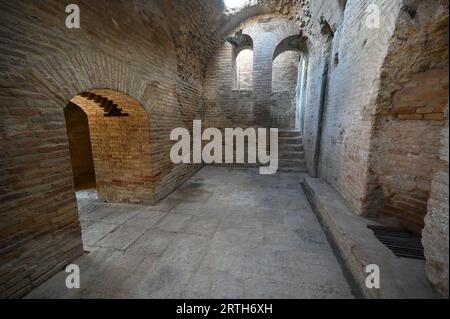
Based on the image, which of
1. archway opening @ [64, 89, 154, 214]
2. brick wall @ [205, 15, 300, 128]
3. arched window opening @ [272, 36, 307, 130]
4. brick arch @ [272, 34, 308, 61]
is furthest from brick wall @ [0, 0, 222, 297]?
arched window opening @ [272, 36, 307, 130]

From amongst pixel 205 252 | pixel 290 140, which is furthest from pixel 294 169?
pixel 205 252

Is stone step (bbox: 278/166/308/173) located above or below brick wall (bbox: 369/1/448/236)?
below

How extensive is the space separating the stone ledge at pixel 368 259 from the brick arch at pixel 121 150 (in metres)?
3.21

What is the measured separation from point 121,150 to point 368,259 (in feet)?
13.2

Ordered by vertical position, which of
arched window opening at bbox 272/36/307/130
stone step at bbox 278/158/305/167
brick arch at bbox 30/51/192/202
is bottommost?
stone step at bbox 278/158/305/167

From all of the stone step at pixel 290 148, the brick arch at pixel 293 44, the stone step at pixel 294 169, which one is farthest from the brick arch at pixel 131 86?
the brick arch at pixel 293 44

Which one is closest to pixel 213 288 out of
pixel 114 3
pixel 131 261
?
pixel 131 261

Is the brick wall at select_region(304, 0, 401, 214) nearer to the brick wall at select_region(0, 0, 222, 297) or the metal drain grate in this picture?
the metal drain grate

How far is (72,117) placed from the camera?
17.3ft

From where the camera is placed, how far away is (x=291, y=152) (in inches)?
258

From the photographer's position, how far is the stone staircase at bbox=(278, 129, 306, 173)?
6.19 m

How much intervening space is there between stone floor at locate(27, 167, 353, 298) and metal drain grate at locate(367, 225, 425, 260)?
600 millimetres

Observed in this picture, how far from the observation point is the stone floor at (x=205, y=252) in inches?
71.2
